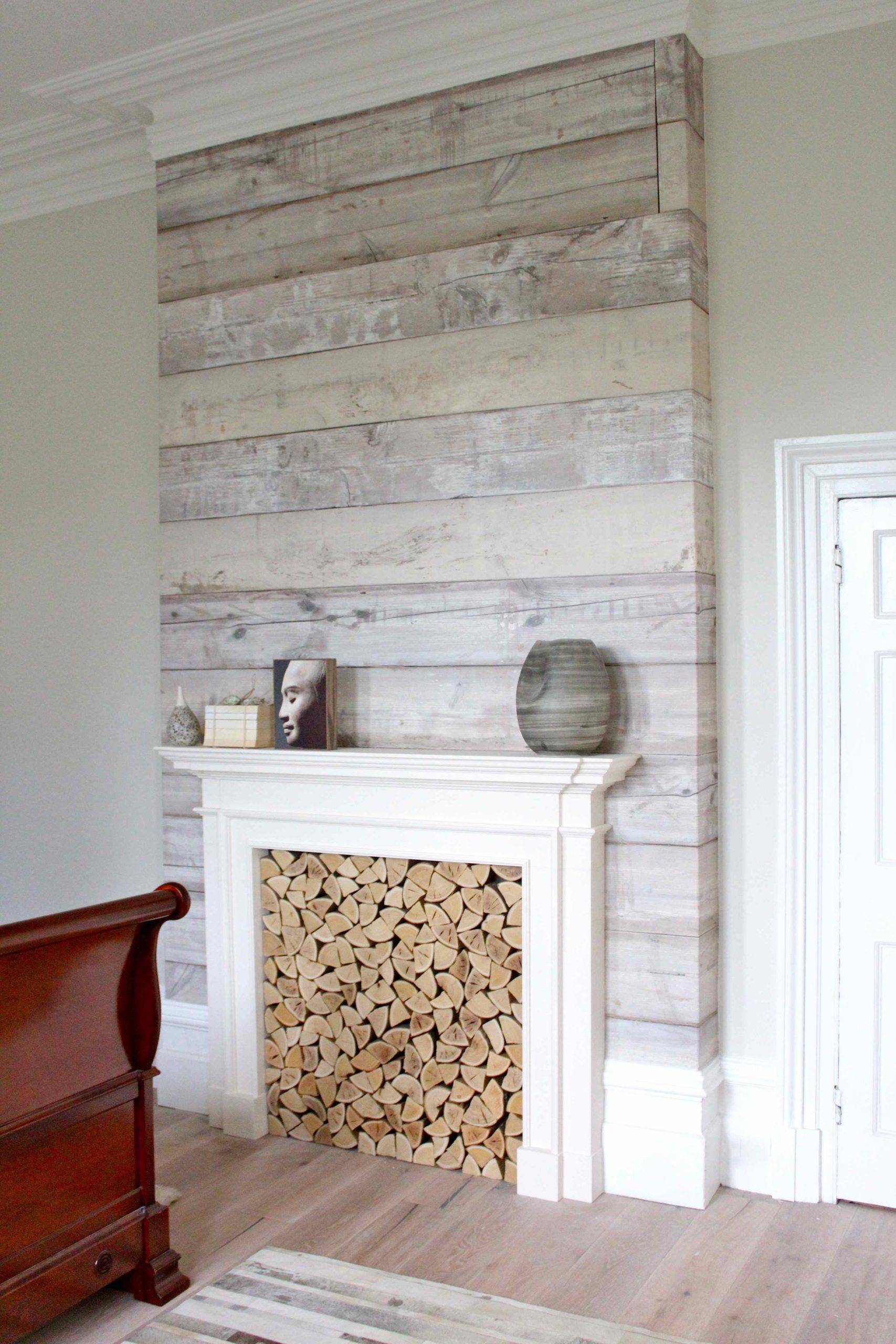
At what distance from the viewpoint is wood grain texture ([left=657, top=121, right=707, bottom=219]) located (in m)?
2.89

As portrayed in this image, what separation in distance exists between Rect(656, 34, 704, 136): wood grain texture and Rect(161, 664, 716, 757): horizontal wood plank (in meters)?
1.37

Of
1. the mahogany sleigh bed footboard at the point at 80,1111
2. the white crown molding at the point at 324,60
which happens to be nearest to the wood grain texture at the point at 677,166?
the white crown molding at the point at 324,60

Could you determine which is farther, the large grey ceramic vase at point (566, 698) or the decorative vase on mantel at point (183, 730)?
the decorative vase on mantel at point (183, 730)

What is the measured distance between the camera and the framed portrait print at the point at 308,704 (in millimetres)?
3215

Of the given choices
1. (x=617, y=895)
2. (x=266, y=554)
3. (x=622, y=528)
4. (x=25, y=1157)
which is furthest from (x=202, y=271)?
(x=25, y=1157)

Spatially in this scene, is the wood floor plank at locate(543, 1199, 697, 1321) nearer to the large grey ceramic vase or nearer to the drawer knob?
the drawer knob

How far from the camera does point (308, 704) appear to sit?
10.6ft

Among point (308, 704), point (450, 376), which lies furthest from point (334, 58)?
point (308, 704)

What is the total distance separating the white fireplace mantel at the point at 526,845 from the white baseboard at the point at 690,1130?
55 millimetres

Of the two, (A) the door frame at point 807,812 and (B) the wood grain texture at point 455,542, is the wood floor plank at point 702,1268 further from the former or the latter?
(B) the wood grain texture at point 455,542

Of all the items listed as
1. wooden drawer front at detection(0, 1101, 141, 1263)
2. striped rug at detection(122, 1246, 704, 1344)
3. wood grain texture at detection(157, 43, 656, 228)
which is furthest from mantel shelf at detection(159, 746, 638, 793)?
wood grain texture at detection(157, 43, 656, 228)

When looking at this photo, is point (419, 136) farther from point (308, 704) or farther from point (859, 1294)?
point (859, 1294)

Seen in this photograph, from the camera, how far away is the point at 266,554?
3.46 m

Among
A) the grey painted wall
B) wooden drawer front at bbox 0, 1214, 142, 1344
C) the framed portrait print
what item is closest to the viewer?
wooden drawer front at bbox 0, 1214, 142, 1344
